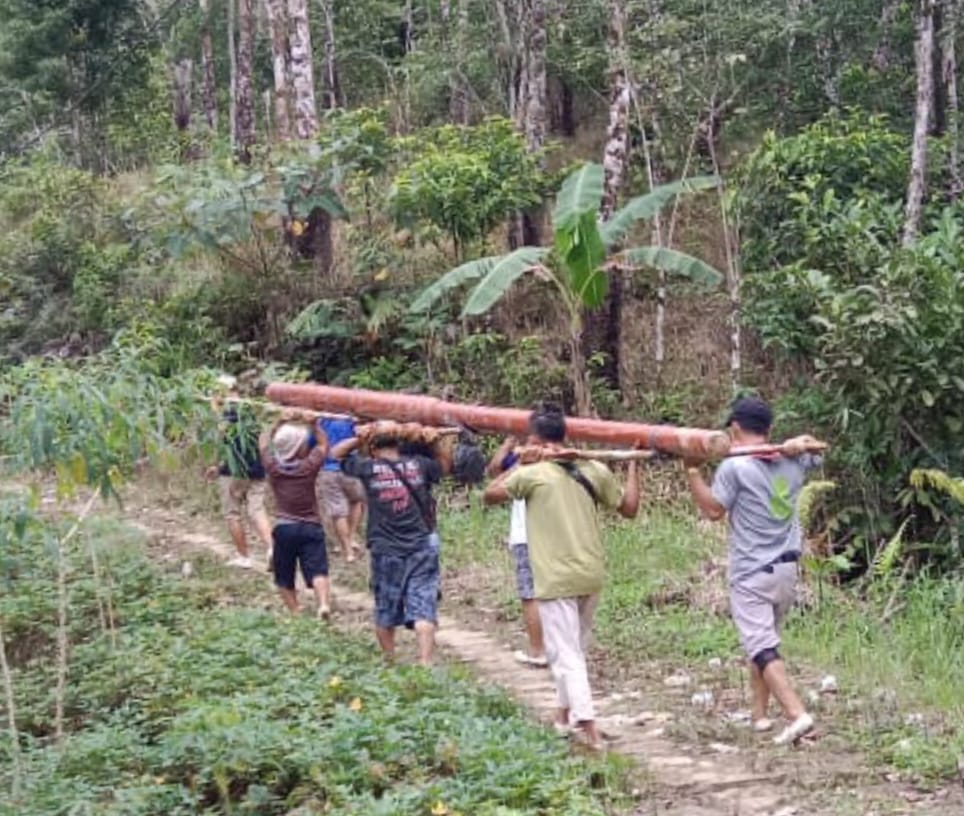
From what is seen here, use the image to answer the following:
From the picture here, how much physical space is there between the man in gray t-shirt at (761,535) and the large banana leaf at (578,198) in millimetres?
5176

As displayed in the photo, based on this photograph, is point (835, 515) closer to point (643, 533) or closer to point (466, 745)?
point (643, 533)

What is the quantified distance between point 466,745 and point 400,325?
10.1 metres

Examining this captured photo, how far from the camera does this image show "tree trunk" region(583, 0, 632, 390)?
13.4 m

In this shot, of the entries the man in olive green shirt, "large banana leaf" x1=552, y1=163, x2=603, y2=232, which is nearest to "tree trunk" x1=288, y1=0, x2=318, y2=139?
"large banana leaf" x1=552, y1=163, x2=603, y2=232

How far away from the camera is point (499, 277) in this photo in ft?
39.7

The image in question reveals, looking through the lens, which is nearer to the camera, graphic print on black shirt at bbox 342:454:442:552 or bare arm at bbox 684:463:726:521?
bare arm at bbox 684:463:726:521

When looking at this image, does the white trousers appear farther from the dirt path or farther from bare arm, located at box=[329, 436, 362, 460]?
bare arm, located at box=[329, 436, 362, 460]

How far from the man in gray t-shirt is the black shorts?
12.1 feet

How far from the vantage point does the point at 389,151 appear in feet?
53.0

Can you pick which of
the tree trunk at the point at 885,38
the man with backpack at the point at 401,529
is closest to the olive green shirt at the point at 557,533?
the man with backpack at the point at 401,529

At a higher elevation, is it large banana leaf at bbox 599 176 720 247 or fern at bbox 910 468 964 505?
large banana leaf at bbox 599 176 720 247

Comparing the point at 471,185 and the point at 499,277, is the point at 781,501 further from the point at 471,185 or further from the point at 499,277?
the point at 471,185

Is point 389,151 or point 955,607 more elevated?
point 389,151

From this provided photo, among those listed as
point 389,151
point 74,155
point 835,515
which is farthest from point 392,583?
point 74,155
